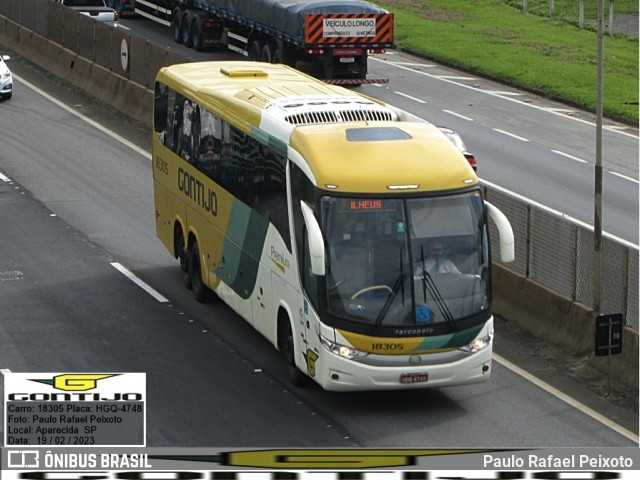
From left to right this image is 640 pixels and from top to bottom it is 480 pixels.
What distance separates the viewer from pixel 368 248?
60.2ft

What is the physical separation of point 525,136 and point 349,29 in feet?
20.4

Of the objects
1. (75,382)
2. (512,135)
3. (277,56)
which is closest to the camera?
(75,382)

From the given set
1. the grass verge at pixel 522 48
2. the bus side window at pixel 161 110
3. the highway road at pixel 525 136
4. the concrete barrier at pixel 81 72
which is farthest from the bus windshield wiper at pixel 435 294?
the grass verge at pixel 522 48

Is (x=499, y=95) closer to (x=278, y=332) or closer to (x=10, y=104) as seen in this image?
(x=10, y=104)

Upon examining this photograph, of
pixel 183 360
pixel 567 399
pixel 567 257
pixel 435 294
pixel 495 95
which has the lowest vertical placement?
pixel 495 95

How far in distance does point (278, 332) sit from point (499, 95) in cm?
2433

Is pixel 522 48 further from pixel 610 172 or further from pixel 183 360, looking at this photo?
pixel 183 360

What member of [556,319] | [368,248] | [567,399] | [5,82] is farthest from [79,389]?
[5,82]

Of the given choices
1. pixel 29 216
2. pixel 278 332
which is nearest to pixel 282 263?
pixel 278 332

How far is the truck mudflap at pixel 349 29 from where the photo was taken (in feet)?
134

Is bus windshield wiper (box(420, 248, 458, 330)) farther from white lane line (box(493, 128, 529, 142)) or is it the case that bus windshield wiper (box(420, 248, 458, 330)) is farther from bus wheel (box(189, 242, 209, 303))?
white lane line (box(493, 128, 529, 142))

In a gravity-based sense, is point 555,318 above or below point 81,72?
below

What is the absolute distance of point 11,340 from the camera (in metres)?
21.5

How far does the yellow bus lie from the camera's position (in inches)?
721
